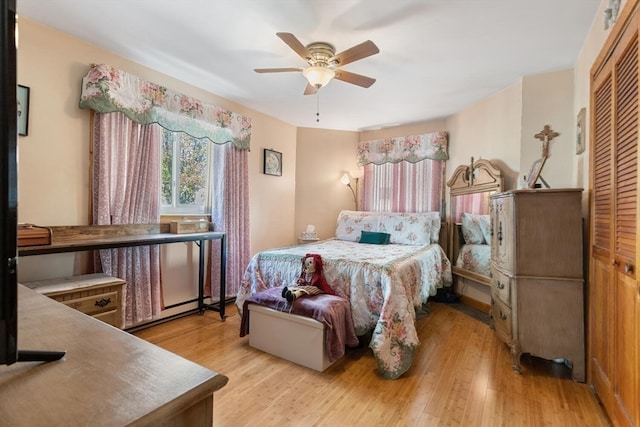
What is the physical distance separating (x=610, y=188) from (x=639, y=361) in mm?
900

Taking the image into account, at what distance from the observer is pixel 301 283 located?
250 centimetres

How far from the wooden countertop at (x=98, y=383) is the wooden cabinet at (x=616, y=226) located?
1772mm

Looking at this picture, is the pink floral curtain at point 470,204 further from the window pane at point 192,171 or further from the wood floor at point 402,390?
the window pane at point 192,171

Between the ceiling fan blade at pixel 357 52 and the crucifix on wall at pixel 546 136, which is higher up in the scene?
the ceiling fan blade at pixel 357 52

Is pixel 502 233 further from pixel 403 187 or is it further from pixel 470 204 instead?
pixel 403 187

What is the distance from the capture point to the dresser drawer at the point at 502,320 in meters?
2.28

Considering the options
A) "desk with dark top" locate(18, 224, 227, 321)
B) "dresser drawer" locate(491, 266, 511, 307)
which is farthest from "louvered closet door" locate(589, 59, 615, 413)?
"desk with dark top" locate(18, 224, 227, 321)

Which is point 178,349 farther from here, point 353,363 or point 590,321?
point 590,321

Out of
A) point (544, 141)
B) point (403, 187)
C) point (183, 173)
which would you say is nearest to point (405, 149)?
point (403, 187)

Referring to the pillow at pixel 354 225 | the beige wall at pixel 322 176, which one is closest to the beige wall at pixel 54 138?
the beige wall at pixel 322 176

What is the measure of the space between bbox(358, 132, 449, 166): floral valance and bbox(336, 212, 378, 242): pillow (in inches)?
36.8

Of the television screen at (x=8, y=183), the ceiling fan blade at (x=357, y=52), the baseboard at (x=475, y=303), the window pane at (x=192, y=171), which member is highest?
the ceiling fan blade at (x=357, y=52)

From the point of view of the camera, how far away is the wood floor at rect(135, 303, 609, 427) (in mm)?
1682

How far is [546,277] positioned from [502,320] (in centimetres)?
51
